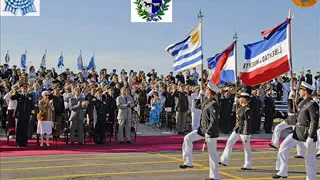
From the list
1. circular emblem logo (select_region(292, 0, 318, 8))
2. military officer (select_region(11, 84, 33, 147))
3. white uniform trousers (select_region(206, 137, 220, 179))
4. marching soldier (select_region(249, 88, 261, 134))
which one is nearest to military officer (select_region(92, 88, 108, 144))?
military officer (select_region(11, 84, 33, 147))

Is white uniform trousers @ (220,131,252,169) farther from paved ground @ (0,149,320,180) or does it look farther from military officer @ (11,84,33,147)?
military officer @ (11,84,33,147)

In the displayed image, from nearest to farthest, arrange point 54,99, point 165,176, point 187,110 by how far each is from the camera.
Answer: point 165,176
point 54,99
point 187,110

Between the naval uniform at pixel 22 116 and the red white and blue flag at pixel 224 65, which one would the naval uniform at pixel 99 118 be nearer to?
the naval uniform at pixel 22 116

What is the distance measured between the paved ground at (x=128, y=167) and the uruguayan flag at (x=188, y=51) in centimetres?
296

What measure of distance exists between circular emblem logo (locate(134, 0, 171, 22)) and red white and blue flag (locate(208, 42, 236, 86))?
10.8ft

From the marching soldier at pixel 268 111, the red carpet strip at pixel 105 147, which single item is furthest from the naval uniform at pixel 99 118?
the marching soldier at pixel 268 111

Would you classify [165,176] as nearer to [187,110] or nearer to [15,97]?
[15,97]

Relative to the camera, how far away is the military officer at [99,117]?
16.2 m

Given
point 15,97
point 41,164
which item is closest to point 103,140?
point 15,97

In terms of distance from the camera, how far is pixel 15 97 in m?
15.3

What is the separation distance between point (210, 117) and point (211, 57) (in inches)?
196

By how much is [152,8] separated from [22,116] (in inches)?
235

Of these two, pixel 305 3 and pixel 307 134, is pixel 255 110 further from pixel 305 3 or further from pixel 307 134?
pixel 307 134

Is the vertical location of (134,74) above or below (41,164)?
above
